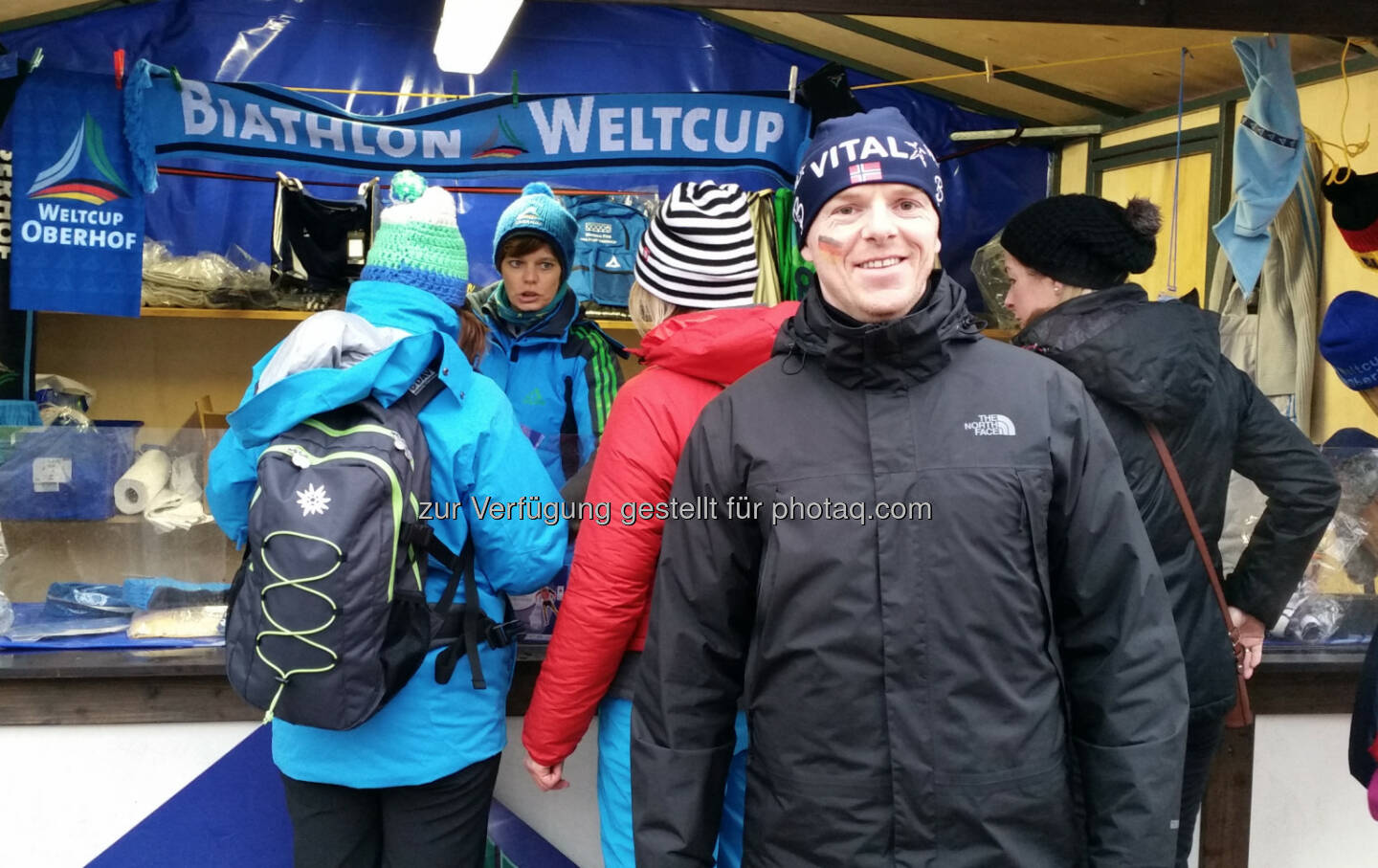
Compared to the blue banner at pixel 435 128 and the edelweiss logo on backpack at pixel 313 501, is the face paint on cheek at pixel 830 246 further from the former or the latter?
the blue banner at pixel 435 128

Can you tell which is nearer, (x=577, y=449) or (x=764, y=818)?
(x=764, y=818)

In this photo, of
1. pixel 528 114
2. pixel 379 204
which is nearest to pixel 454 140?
pixel 528 114

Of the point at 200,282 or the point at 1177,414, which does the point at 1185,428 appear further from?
the point at 200,282

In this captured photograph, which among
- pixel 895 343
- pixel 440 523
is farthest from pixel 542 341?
pixel 895 343

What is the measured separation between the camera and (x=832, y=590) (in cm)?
137

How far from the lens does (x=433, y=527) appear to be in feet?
6.07

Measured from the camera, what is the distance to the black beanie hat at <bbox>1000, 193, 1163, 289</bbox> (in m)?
2.01

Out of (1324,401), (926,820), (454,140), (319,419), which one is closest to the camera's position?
(926,820)

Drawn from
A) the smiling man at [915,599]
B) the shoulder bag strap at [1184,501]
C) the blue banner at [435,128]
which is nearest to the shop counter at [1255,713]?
the shoulder bag strap at [1184,501]

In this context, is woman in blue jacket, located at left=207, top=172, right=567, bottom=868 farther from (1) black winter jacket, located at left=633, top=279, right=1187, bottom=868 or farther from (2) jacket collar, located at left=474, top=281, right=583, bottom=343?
(2) jacket collar, located at left=474, top=281, right=583, bottom=343

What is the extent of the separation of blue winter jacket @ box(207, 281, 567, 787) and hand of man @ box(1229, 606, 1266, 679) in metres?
1.37

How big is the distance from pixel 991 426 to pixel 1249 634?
4.10 ft

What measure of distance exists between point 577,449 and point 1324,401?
2.90 meters

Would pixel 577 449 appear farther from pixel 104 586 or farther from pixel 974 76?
pixel 974 76
